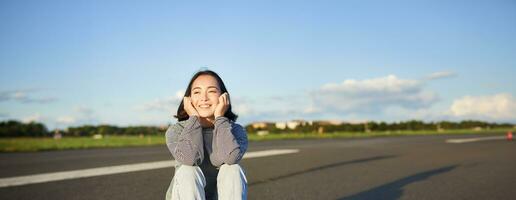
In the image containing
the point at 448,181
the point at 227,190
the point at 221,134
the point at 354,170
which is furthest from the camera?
the point at 354,170

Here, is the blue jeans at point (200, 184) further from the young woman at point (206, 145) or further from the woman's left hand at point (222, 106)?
the woman's left hand at point (222, 106)

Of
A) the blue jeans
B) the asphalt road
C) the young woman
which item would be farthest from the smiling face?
the asphalt road

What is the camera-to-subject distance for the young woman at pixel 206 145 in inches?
130

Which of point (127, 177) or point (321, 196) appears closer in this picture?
point (321, 196)

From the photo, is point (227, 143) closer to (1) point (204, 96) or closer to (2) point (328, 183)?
(1) point (204, 96)

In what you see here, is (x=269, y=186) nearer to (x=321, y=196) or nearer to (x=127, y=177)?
(x=321, y=196)

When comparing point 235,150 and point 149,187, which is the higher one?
point 235,150

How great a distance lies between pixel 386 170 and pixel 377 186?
265 cm

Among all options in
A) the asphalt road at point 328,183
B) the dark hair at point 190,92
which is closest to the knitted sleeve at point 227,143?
the dark hair at point 190,92

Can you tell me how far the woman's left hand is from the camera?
3826 millimetres

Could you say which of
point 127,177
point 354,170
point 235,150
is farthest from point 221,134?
point 354,170

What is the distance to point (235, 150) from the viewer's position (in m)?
3.47

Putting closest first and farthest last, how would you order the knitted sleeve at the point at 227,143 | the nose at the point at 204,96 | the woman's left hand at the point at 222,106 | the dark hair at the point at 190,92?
the knitted sleeve at the point at 227,143, the woman's left hand at the point at 222,106, the nose at the point at 204,96, the dark hair at the point at 190,92

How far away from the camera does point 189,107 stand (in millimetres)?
3936
